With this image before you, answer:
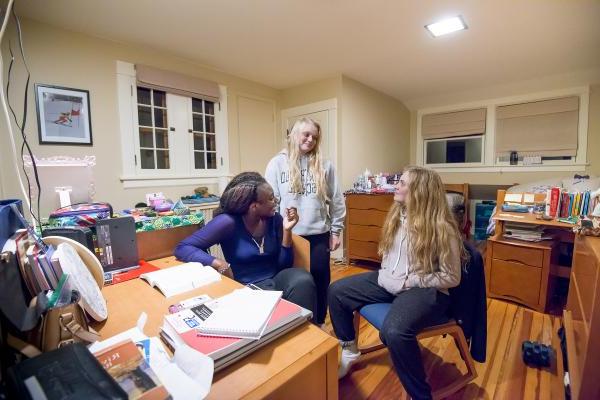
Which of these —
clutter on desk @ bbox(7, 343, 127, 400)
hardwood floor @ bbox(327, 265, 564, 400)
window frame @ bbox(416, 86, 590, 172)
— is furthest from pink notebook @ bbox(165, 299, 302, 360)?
window frame @ bbox(416, 86, 590, 172)

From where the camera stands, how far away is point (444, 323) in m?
1.36

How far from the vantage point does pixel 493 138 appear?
13.6 ft

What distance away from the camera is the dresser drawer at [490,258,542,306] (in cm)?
223

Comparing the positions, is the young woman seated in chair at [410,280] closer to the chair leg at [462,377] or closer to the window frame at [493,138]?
the chair leg at [462,377]

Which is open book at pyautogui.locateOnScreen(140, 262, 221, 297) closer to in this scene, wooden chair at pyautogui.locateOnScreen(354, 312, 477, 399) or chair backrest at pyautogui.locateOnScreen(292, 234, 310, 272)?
chair backrest at pyautogui.locateOnScreen(292, 234, 310, 272)

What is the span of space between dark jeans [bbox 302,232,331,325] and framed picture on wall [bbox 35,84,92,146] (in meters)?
2.12

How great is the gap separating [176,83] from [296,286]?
2.53 m

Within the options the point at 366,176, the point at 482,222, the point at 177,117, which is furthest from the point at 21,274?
the point at 482,222

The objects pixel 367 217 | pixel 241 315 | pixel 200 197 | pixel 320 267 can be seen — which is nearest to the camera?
pixel 241 315

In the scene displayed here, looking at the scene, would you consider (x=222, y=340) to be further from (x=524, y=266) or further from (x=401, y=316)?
(x=524, y=266)

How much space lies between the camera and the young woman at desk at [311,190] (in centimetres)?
170

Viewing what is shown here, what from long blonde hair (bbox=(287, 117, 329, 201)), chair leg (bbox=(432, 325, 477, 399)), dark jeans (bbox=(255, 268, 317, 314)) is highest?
long blonde hair (bbox=(287, 117, 329, 201))

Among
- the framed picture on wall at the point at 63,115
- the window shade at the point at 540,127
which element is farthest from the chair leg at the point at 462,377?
the window shade at the point at 540,127

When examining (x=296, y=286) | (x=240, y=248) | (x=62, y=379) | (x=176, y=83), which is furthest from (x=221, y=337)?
(x=176, y=83)
